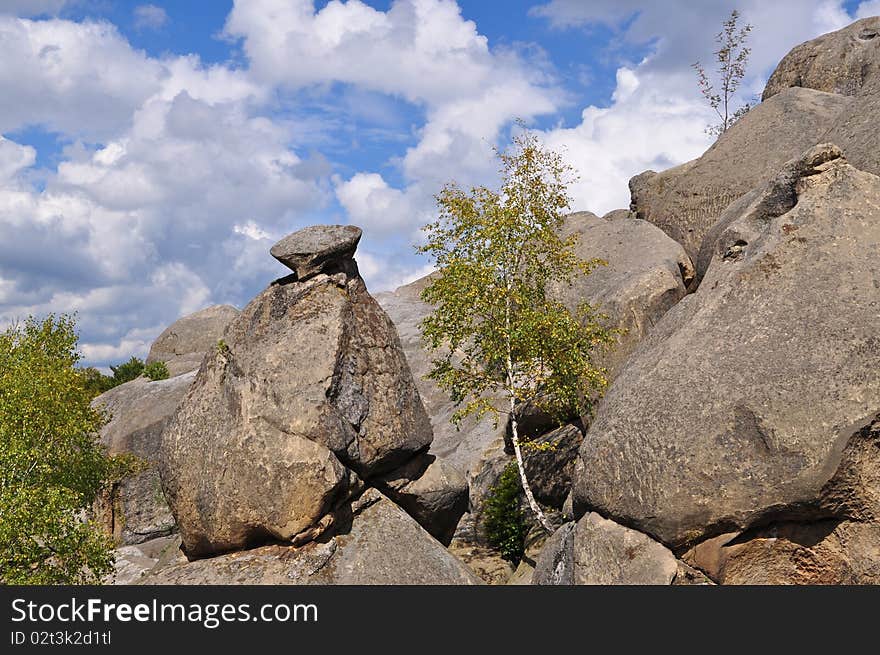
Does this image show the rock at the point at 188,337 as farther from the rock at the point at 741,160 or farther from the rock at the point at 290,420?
the rock at the point at 290,420

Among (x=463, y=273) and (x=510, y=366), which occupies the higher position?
(x=463, y=273)

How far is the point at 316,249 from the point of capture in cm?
1991

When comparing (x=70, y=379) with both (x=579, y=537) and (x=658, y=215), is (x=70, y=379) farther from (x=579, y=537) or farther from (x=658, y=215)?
(x=658, y=215)

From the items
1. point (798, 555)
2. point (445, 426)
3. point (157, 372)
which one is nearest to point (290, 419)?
point (798, 555)

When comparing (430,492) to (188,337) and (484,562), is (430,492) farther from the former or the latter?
(188,337)

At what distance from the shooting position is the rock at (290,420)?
1778 cm

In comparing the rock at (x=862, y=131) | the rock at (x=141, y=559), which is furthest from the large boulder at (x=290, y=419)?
the rock at (x=862, y=131)

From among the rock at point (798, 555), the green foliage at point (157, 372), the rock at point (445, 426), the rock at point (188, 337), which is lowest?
the rock at point (798, 555)

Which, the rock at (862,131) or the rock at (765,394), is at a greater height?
the rock at (862,131)

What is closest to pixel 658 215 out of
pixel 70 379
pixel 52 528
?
pixel 70 379

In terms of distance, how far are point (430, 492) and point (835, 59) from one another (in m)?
33.8

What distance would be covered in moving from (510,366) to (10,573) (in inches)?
564

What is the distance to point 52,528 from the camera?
17.7m

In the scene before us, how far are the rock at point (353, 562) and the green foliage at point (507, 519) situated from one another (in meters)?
7.53
